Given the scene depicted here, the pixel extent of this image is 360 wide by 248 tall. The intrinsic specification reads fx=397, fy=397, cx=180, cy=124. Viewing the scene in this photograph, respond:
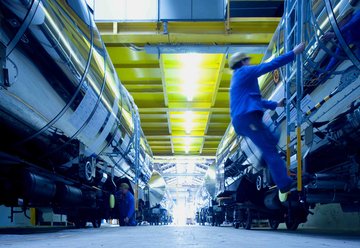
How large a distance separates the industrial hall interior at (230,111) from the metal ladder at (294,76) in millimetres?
11

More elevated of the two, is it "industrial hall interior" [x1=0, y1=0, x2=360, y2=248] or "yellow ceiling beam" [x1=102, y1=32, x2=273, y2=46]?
"yellow ceiling beam" [x1=102, y1=32, x2=273, y2=46]

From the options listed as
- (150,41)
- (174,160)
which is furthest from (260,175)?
(174,160)

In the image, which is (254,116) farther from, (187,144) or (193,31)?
(187,144)

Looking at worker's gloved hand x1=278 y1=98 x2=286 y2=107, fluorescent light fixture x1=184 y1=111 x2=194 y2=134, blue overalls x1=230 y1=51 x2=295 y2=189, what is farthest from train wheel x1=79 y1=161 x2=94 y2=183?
fluorescent light fixture x1=184 y1=111 x2=194 y2=134

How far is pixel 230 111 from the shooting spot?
130 inches

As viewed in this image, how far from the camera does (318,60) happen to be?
2877 millimetres

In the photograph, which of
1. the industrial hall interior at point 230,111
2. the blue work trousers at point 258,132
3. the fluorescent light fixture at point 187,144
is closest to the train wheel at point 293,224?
the industrial hall interior at point 230,111

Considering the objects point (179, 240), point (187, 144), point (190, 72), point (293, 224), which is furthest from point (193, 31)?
point (187, 144)

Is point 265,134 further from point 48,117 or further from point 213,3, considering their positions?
point 213,3

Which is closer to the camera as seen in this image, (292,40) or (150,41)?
(292,40)

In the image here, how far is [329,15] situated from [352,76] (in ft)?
1.41

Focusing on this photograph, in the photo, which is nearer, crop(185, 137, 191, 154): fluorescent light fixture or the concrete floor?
the concrete floor

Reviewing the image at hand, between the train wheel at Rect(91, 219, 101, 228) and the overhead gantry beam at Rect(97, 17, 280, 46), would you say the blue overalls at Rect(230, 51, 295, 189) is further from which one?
the train wheel at Rect(91, 219, 101, 228)

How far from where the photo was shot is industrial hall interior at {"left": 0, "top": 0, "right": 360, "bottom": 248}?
2688mm
